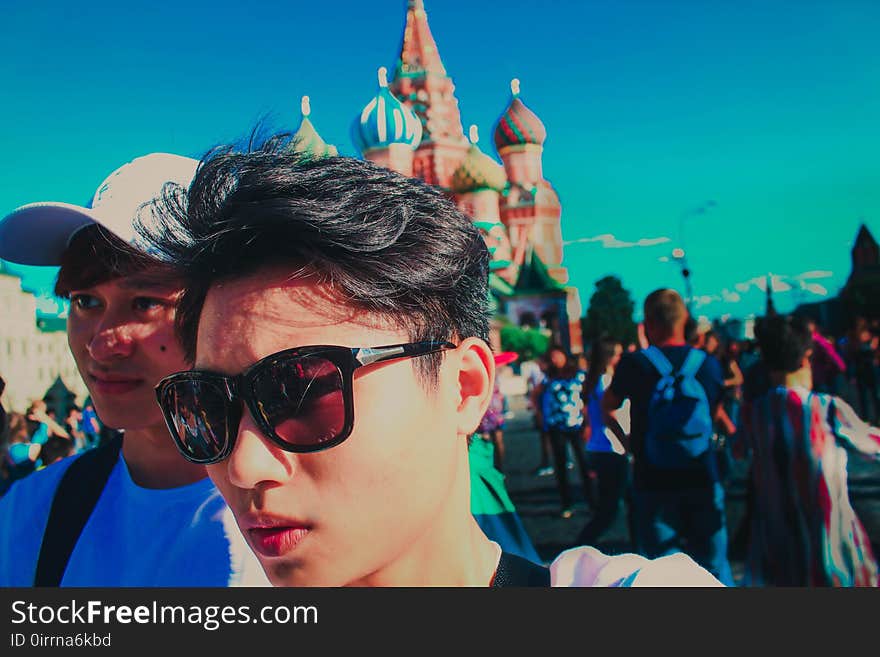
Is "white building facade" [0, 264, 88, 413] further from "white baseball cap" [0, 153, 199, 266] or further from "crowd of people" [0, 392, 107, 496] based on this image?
"white baseball cap" [0, 153, 199, 266]

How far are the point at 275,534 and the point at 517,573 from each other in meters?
0.38

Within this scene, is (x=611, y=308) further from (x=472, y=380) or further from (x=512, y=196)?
(x=472, y=380)

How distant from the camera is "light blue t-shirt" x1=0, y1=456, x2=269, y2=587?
1234 millimetres

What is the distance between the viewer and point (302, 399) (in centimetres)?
89

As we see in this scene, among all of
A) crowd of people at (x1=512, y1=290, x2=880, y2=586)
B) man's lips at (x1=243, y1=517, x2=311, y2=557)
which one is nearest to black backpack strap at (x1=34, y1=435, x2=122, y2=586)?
man's lips at (x1=243, y1=517, x2=311, y2=557)

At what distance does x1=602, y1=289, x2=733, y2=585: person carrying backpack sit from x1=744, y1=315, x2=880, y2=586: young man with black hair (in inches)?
6.7

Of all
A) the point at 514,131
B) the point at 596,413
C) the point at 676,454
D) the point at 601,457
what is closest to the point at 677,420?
the point at 676,454

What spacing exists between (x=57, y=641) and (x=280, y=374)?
814 mm

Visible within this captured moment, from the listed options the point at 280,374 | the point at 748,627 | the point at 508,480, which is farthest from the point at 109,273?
the point at 508,480

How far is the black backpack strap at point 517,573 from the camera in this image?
3.53 ft

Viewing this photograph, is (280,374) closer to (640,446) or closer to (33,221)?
(33,221)

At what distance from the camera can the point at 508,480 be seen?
7.46m

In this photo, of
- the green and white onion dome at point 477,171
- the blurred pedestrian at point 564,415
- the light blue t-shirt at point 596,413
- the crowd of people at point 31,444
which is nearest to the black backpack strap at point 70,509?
the crowd of people at point 31,444

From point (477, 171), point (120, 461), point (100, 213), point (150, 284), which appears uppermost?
point (477, 171)
